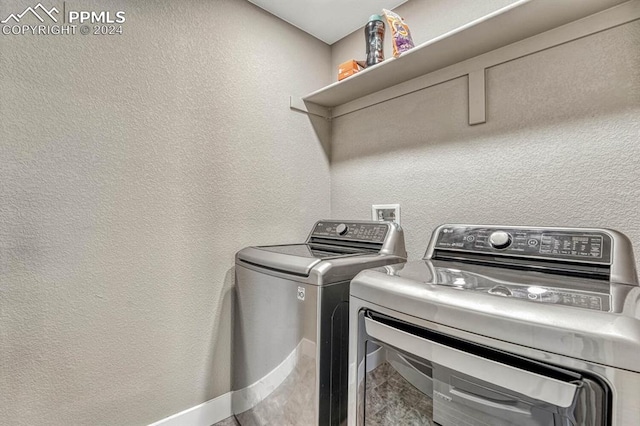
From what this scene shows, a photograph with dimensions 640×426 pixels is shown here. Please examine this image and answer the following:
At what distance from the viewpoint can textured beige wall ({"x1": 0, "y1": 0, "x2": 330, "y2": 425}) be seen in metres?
1.09

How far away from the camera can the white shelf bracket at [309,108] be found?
187 cm

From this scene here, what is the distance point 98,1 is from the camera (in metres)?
1.23

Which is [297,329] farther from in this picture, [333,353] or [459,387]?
[459,387]

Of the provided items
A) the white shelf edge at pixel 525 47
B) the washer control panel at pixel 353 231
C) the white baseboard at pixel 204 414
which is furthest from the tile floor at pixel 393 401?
the white shelf edge at pixel 525 47

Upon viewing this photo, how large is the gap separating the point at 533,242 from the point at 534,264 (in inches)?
3.0

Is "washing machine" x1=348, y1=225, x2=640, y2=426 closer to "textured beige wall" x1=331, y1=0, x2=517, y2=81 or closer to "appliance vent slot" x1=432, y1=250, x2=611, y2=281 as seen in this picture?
"appliance vent slot" x1=432, y1=250, x2=611, y2=281

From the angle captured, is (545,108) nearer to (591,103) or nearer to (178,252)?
(591,103)

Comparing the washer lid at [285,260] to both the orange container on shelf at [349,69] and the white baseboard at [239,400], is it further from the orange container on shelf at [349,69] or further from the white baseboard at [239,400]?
the orange container on shelf at [349,69]

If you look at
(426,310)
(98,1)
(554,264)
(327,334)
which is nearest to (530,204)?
(554,264)

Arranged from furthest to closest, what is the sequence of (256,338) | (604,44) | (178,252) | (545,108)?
(178,252) < (256,338) < (545,108) < (604,44)

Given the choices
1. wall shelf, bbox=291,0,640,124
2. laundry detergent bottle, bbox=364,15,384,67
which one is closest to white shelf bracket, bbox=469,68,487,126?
wall shelf, bbox=291,0,640,124

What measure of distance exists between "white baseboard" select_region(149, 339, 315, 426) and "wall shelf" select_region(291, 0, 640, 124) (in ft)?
4.17

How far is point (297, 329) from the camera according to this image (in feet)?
3.52

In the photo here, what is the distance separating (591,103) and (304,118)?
4.55ft
